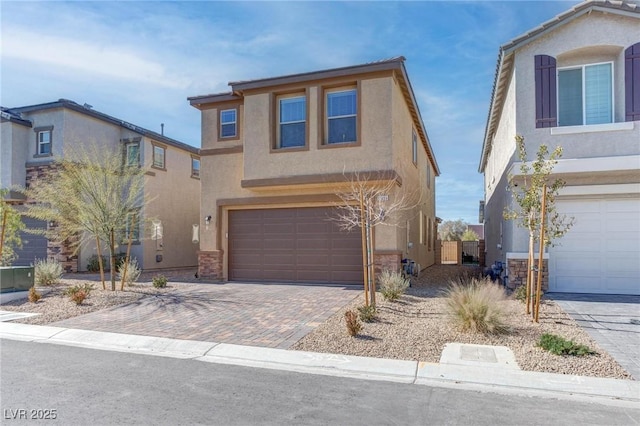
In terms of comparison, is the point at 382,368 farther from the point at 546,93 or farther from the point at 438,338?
the point at 546,93

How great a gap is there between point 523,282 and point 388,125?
240 inches

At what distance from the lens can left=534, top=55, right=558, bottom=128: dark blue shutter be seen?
1162cm

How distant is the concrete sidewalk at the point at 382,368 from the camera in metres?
5.31

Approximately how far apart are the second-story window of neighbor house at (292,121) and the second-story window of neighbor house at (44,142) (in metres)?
11.7

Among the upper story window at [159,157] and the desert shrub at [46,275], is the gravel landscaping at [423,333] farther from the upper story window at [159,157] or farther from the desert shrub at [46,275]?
the upper story window at [159,157]

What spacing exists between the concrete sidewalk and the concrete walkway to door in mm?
834

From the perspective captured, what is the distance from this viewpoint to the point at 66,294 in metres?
11.9

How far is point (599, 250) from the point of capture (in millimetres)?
11672

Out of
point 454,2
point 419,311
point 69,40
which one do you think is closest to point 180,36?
point 69,40

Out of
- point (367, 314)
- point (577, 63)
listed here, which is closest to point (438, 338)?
point (367, 314)

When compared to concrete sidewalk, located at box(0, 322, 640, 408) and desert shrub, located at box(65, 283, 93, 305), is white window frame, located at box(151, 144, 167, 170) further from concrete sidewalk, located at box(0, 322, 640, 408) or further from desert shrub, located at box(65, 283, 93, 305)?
concrete sidewalk, located at box(0, 322, 640, 408)

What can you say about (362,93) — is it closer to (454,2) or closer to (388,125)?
(388,125)

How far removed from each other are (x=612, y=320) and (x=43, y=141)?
72.8 feet

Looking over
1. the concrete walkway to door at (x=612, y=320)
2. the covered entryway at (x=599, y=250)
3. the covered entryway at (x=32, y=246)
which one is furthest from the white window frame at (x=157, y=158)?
the concrete walkway to door at (x=612, y=320)
